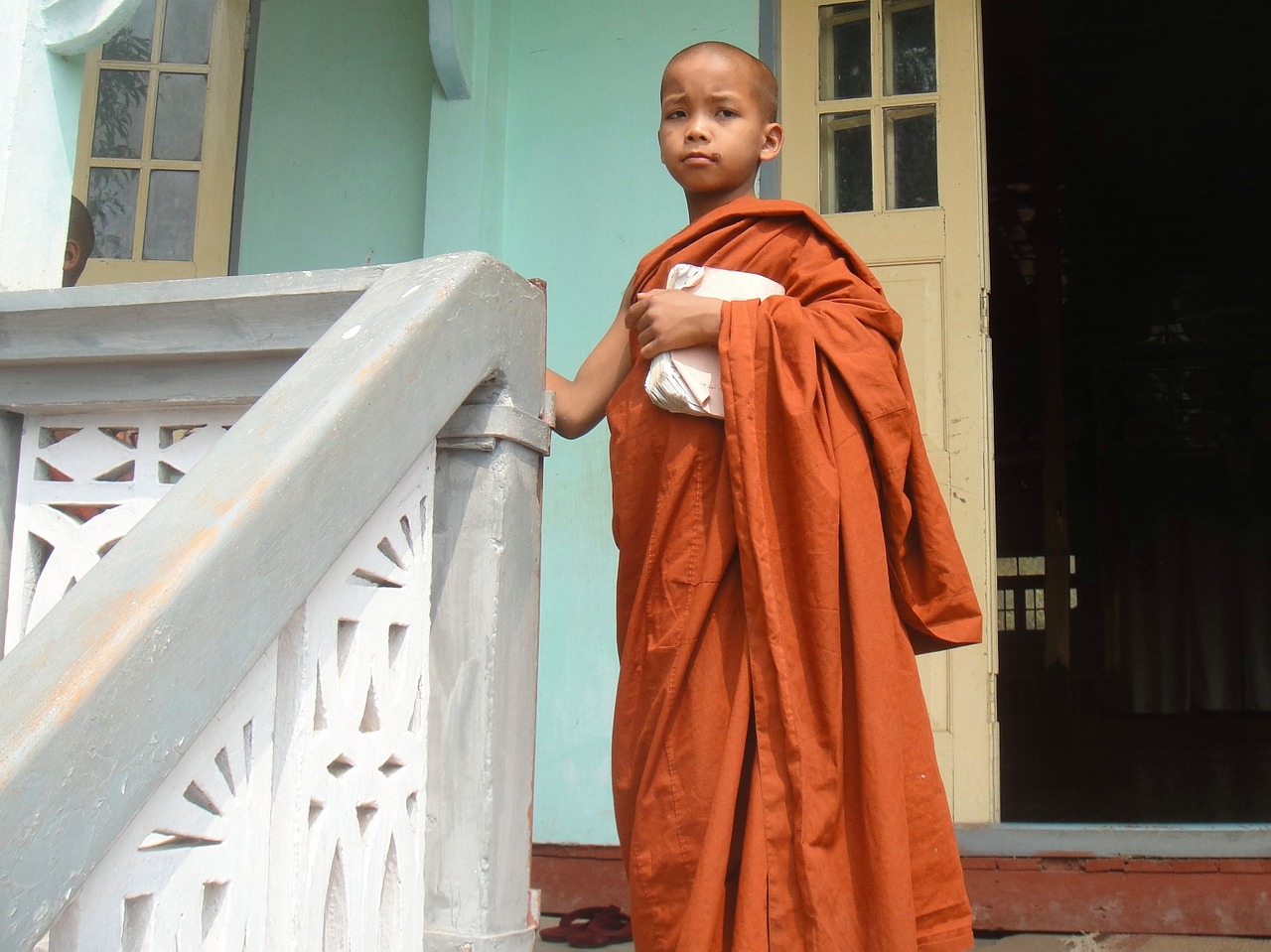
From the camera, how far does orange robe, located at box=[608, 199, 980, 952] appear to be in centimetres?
153

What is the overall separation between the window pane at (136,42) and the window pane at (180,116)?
0.48ft

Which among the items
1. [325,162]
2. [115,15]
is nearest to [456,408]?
[115,15]

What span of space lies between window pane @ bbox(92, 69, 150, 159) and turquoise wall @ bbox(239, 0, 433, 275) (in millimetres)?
433

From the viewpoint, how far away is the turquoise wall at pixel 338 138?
385 centimetres

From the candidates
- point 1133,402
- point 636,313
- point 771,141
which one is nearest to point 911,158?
point 771,141

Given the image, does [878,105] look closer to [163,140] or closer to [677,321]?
[677,321]

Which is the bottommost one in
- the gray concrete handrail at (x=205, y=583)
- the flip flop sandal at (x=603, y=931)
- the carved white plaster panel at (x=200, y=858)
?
the flip flop sandal at (x=603, y=931)

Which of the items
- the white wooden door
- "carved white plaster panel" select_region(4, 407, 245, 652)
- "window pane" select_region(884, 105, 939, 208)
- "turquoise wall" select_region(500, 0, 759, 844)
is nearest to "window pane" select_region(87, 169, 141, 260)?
"turquoise wall" select_region(500, 0, 759, 844)

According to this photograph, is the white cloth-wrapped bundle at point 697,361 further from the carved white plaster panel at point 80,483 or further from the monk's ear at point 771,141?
the carved white plaster panel at point 80,483

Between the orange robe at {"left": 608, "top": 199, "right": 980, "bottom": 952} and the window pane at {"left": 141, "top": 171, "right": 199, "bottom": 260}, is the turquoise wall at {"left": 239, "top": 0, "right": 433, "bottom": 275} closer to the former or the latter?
the window pane at {"left": 141, "top": 171, "right": 199, "bottom": 260}

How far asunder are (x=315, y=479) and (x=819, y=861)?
0.87 m

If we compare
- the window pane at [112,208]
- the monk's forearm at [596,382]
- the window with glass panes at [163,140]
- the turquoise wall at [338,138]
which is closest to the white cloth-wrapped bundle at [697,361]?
the monk's forearm at [596,382]

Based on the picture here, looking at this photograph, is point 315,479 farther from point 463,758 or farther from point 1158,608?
point 1158,608

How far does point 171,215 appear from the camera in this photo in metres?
4.01
